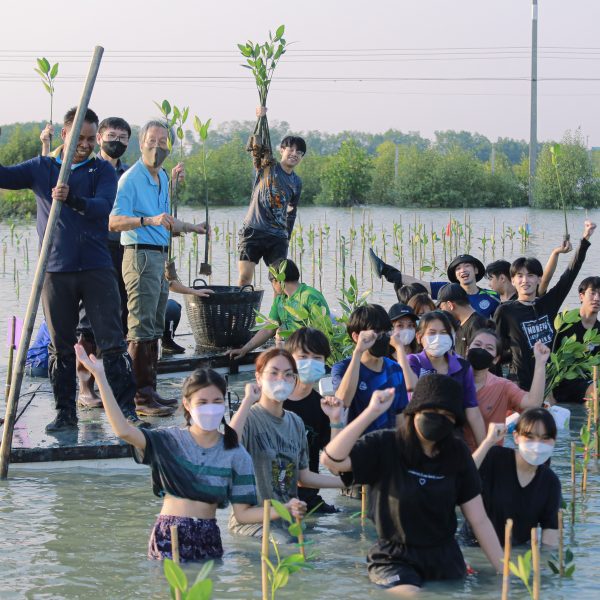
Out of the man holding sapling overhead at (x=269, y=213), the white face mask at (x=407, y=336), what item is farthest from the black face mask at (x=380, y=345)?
the man holding sapling overhead at (x=269, y=213)

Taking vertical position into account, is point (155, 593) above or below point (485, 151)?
below

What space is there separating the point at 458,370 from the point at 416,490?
1817mm

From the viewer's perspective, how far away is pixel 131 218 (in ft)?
29.3

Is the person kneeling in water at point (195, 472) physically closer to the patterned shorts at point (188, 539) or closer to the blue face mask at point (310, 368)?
the patterned shorts at point (188, 539)

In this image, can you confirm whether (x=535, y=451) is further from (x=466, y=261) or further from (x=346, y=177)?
(x=346, y=177)

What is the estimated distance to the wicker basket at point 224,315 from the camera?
11.6 meters

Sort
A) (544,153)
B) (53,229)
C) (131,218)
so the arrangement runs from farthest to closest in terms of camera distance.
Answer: (544,153)
(131,218)
(53,229)

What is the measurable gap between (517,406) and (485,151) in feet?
463

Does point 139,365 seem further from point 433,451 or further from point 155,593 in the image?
point 433,451

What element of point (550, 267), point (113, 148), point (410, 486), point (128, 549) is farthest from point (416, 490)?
point (550, 267)

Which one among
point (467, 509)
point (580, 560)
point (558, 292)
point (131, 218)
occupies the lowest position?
point (580, 560)

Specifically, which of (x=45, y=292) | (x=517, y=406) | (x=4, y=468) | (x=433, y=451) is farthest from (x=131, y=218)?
(x=433, y=451)

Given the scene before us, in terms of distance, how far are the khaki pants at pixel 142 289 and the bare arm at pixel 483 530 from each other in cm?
391

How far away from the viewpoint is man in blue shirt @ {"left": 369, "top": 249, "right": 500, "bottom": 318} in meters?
9.71
